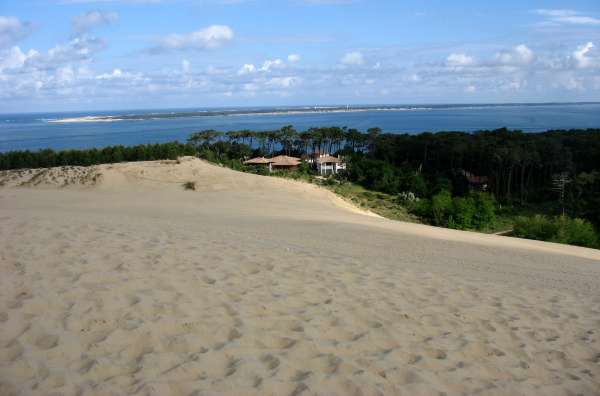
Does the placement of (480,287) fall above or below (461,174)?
above

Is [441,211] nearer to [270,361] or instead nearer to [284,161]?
[284,161]

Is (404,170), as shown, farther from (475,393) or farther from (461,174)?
(475,393)

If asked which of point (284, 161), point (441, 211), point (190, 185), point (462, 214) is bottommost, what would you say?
point (462, 214)

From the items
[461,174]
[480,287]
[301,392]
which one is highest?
[301,392]

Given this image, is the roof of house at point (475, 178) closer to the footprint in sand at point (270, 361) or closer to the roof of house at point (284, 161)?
the roof of house at point (284, 161)

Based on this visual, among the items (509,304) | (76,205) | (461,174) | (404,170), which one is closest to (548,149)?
(461,174)

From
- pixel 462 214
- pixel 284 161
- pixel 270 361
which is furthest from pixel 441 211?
pixel 270 361

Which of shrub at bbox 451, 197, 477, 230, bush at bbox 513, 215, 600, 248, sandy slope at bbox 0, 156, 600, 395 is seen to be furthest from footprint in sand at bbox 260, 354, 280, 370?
shrub at bbox 451, 197, 477, 230
